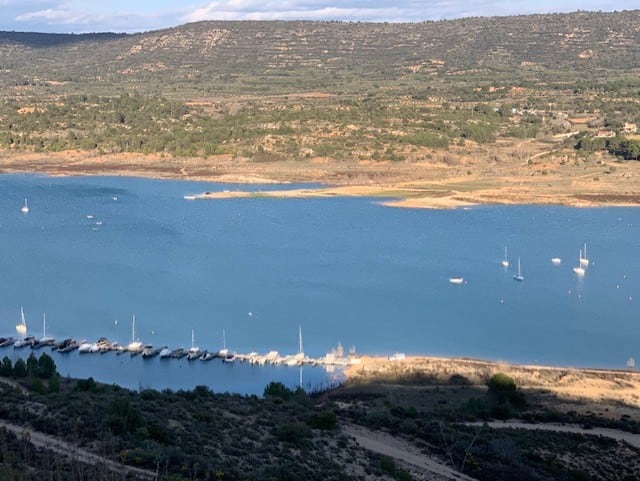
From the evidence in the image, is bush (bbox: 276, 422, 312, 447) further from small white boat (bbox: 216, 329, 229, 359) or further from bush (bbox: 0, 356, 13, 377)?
small white boat (bbox: 216, 329, 229, 359)

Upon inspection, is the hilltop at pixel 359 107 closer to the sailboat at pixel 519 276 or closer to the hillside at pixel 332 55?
the hillside at pixel 332 55

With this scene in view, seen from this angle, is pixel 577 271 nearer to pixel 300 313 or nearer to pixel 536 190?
pixel 300 313

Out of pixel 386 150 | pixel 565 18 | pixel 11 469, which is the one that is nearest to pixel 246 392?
pixel 11 469

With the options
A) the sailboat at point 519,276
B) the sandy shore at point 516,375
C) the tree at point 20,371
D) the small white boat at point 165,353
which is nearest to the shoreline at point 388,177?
the sailboat at point 519,276

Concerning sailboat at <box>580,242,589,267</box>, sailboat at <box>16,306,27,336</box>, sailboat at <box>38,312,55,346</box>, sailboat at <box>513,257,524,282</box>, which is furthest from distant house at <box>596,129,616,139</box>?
sailboat at <box>38,312,55,346</box>

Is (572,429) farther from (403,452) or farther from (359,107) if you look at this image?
(359,107)

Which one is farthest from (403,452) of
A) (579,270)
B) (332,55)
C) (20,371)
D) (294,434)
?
(332,55)
